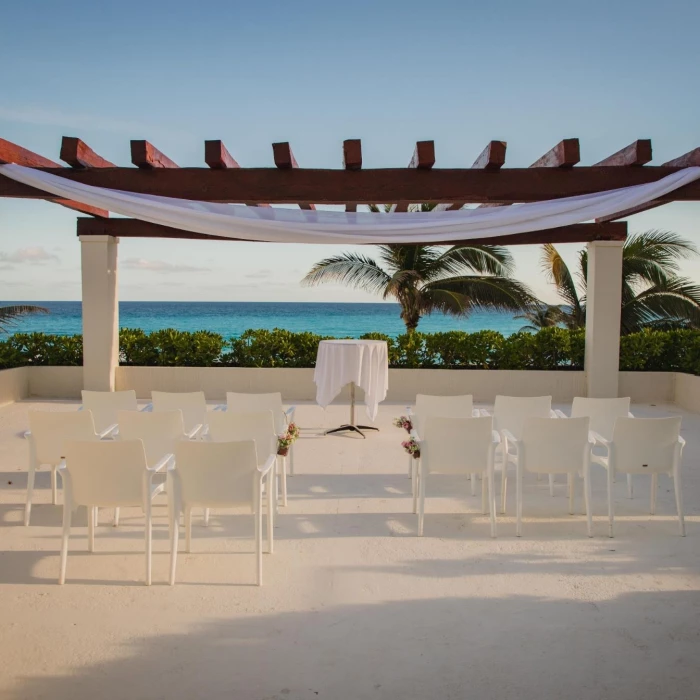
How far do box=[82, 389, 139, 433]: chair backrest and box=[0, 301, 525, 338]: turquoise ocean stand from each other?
33.8 m

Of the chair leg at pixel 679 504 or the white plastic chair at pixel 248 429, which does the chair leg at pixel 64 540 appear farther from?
the chair leg at pixel 679 504

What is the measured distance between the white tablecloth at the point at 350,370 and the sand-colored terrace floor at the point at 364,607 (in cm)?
209

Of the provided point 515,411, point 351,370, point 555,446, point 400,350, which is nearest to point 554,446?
point 555,446

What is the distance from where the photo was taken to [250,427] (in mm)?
4820

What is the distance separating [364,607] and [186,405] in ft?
10.3

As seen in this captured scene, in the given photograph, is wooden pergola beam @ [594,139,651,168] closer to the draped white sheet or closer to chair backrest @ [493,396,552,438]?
the draped white sheet

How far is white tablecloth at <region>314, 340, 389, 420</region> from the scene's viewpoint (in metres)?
7.14

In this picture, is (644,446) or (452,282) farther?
(452,282)

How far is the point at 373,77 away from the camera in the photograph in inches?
420

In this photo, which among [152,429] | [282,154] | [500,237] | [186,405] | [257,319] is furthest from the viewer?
[257,319]

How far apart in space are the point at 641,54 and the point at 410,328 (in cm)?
572

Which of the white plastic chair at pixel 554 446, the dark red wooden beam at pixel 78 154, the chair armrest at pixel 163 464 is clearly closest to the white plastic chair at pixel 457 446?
the white plastic chair at pixel 554 446

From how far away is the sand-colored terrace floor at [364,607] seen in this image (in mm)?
2680

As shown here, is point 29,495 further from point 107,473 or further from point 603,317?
point 603,317
